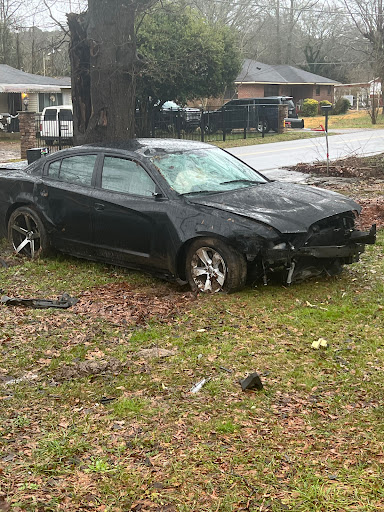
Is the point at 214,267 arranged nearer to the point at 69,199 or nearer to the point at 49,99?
the point at 69,199

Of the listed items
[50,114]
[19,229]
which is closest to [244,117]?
[50,114]

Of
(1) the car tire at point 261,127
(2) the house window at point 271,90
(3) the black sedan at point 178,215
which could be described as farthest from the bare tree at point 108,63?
(2) the house window at point 271,90

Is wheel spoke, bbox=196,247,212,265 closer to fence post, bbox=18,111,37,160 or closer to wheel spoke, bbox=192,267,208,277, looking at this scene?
wheel spoke, bbox=192,267,208,277

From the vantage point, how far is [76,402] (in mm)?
4648

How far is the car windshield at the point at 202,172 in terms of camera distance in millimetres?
7520

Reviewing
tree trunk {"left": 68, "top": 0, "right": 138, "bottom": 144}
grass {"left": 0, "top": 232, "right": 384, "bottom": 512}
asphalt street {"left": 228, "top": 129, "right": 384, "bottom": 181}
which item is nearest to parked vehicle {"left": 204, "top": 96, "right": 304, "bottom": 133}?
asphalt street {"left": 228, "top": 129, "right": 384, "bottom": 181}

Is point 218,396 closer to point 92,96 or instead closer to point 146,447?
point 146,447

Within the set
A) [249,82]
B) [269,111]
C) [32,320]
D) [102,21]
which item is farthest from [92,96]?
[249,82]

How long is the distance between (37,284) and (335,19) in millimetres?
68444

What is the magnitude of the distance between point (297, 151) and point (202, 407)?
21.9m

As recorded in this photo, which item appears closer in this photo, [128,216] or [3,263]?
[128,216]

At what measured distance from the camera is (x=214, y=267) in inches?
271

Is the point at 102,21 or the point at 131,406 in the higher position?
the point at 102,21

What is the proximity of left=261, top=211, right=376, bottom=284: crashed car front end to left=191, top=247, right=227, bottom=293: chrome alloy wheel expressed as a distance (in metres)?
0.43
